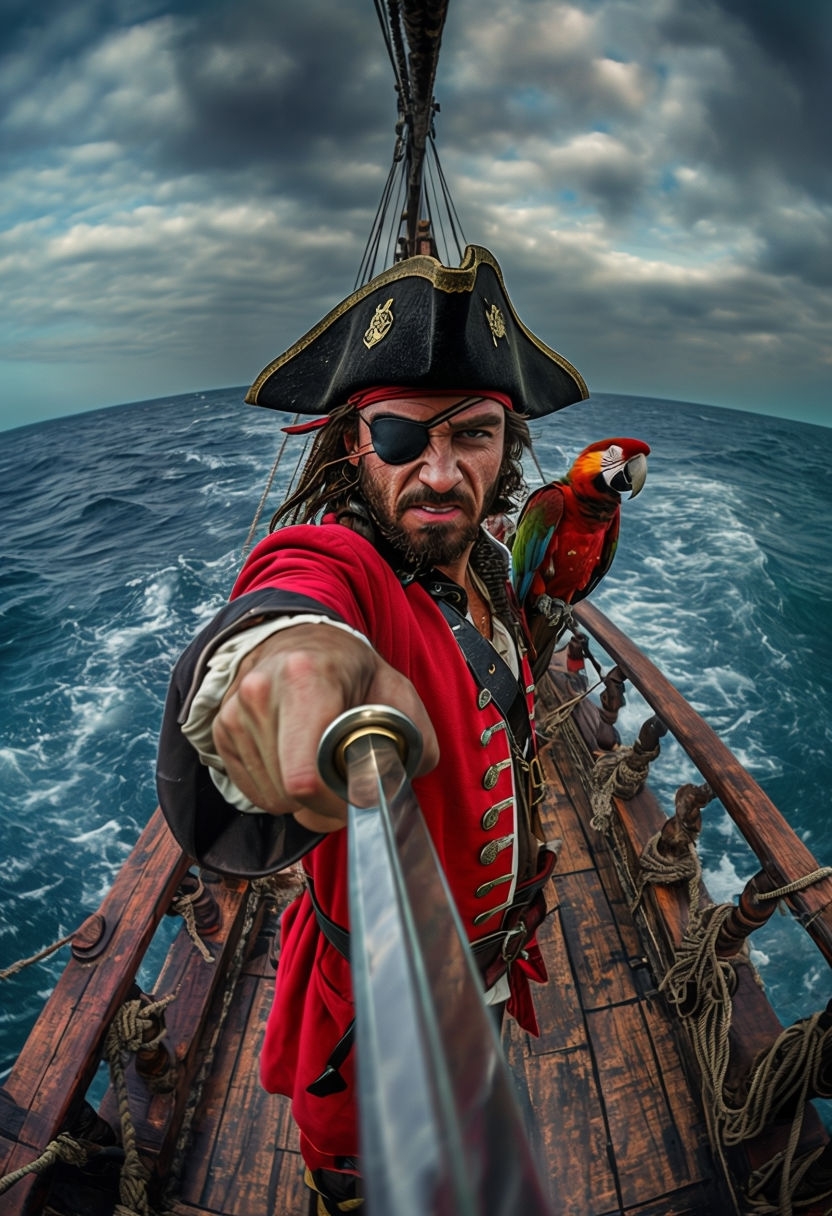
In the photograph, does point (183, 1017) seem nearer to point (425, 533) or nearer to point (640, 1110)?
point (640, 1110)

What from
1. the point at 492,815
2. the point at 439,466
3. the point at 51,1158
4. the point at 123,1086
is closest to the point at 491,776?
the point at 492,815

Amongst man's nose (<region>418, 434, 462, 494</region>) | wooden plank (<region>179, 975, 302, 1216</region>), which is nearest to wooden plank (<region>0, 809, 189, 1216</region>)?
wooden plank (<region>179, 975, 302, 1216</region>)

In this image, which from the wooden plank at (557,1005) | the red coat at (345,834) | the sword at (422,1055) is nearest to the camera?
the sword at (422,1055)

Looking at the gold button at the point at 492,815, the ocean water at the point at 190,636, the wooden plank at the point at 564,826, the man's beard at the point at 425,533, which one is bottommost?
the ocean water at the point at 190,636

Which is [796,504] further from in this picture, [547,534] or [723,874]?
[547,534]

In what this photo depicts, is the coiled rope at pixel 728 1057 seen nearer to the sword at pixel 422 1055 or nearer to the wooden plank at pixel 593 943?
the wooden plank at pixel 593 943

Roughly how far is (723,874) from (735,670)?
3549 millimetres

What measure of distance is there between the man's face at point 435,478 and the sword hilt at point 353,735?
0.74 metres

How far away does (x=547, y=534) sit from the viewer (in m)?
2.76

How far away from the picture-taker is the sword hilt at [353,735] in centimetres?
46

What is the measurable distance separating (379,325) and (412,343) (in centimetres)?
10

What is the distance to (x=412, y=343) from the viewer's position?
1120 millimetres

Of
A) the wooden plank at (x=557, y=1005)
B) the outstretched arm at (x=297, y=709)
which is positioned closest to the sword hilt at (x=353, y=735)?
the outstretched arm at (x=297, y=709)

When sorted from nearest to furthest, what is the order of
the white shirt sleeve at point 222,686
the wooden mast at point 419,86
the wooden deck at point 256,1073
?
the white shirt sleeve at point 222,686 → the wooden deck at point 256,1073 → the wooden mast at point 419,86
